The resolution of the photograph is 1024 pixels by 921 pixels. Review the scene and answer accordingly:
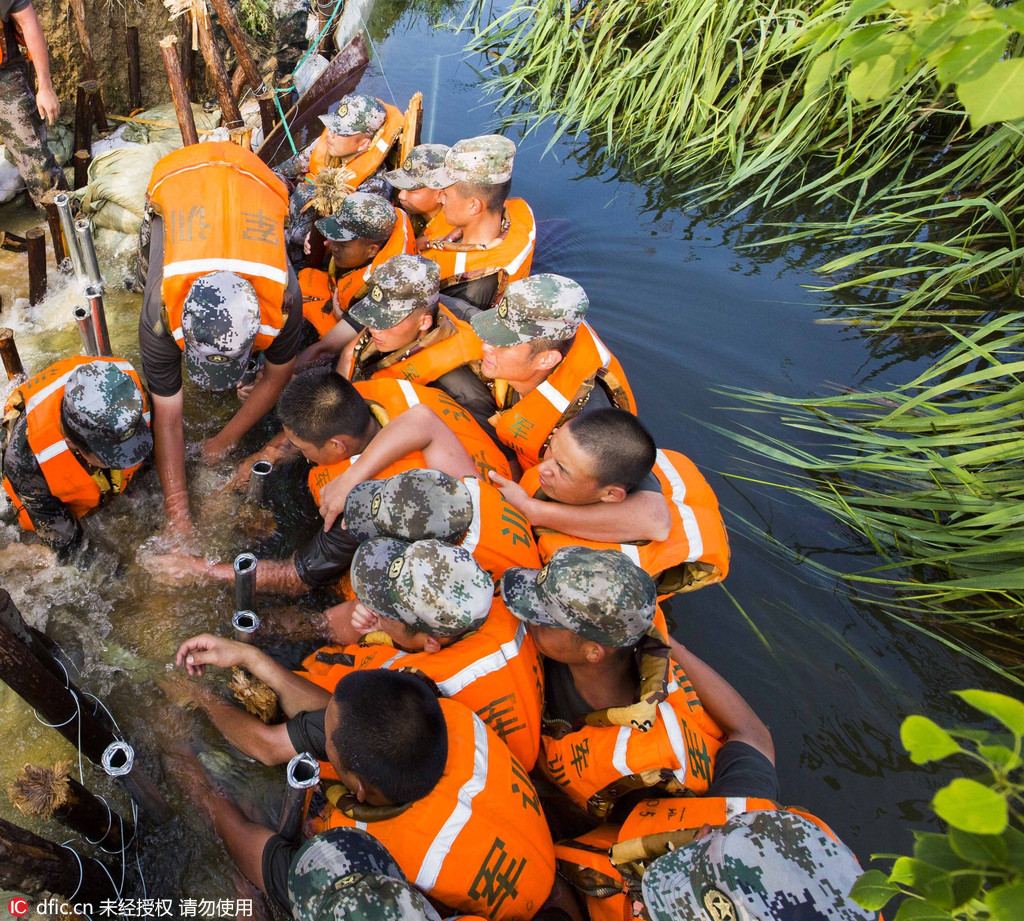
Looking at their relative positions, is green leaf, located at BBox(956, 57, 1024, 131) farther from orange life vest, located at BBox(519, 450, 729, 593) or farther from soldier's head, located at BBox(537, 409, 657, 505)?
orange life vest, located at BBox(519, 450, 729, 593)

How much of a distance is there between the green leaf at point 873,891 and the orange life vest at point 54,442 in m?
2.89

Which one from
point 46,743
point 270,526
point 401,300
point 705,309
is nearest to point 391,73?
point 705,309

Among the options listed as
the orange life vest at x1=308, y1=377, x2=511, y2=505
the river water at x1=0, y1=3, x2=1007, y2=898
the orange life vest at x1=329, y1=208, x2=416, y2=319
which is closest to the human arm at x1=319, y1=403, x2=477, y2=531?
the orange life vest at x1=308, y1=377, x2=511, y2=505

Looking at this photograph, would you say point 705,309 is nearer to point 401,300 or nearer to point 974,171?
point 974,171

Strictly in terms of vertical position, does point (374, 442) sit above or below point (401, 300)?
below

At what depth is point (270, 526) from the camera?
355 cm

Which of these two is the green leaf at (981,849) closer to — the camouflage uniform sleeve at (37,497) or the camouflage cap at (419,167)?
the camouflage uniform sleeve at (37,497)

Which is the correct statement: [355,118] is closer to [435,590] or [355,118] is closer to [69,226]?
[69,226]

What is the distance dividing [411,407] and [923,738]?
2393mm

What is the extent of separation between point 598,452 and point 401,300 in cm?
133

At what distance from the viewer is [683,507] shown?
9.39 feet

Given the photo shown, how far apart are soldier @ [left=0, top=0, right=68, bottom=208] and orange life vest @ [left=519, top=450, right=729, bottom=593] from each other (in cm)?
408

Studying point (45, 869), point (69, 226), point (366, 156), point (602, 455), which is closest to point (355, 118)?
point (366, 156)

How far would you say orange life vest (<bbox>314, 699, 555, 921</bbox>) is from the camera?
183 cm
